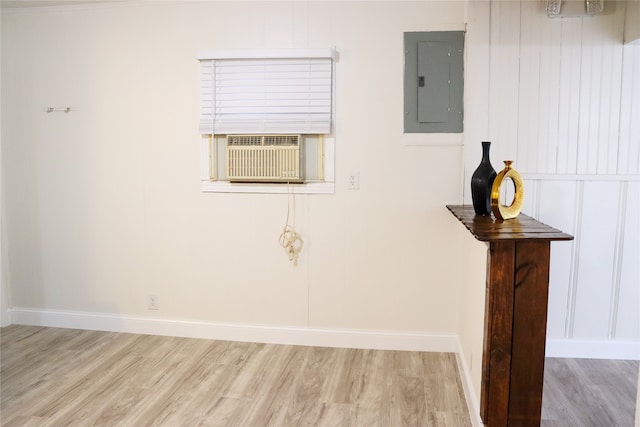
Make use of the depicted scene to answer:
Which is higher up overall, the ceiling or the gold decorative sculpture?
the ceiling

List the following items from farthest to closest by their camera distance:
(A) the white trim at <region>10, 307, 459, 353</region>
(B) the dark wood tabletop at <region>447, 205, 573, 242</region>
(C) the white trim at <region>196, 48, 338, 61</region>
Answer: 1. (A) the white trim at <region>10, 307, 459, 353</region>
2. (C) the white trim at <region>196, 48, 338, 61</region>
3. (B) the dark wood tabletop at <region>447, 205, 573, 242</region>

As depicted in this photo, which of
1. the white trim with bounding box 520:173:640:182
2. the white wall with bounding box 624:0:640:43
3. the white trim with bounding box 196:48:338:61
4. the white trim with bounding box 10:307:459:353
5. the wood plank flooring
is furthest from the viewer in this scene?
the white trim with bounding box 10:307:459:353

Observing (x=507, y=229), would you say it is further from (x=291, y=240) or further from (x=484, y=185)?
(x=291, y=240)

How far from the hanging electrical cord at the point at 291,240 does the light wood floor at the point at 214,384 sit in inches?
24.2

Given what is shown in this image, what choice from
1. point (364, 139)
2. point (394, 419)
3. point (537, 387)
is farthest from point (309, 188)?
point (537, 387)

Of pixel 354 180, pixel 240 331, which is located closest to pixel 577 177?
pixel 354 180

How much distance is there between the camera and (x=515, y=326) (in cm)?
200

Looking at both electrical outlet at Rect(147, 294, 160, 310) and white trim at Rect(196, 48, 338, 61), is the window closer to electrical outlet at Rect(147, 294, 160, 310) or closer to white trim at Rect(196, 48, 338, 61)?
white trim at Rect(196, 48, 338, 61)

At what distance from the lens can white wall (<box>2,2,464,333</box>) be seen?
128 inches

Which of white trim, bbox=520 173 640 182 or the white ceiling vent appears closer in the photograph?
the white ceiling vent

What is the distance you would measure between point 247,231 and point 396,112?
1.25 metres

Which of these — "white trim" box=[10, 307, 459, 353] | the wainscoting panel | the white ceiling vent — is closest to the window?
"white trim" box=[10, 307, 459, 353]

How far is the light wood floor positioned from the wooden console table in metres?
0.48

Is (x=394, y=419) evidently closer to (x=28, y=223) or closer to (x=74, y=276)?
(x=74, y=276)
